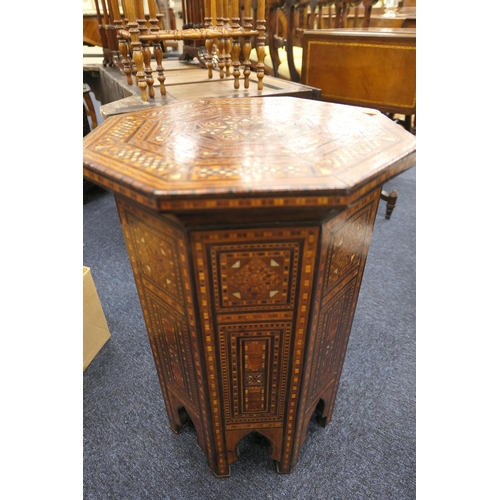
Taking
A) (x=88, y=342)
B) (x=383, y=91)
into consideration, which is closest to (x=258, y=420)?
(x=88, y=342)

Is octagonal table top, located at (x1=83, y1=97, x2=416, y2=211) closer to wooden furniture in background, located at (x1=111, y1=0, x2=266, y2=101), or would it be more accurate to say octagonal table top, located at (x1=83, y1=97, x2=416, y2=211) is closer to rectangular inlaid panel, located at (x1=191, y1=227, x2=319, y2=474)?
rectangular inlaid panel, located at (x1=191, y1=227, x2=319, y2=474)

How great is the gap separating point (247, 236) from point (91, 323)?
42.1 inches

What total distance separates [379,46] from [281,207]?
1870mm

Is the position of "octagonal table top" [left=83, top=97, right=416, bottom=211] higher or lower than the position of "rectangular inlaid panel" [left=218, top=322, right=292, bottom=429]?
higher

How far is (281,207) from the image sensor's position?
1.88 ft

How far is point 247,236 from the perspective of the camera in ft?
2.16

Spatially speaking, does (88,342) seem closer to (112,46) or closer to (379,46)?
(112,46)

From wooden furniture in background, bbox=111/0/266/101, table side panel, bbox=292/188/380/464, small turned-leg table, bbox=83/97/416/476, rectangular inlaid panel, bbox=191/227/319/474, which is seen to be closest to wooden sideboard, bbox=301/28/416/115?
wooden furniture in background, bbox=111/0/266/101

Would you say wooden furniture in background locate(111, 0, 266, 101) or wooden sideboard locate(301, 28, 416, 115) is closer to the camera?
wooden furniture in background locate(111, 0, 266, 101)

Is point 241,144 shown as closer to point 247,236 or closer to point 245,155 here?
point 245,155

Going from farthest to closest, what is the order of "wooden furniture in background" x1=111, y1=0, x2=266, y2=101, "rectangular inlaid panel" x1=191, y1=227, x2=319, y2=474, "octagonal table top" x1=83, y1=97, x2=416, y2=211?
"wooden furniture in background" x1=111, y1=0, x2=266, y2=101
"rectangular inlaid panel" x1=191, y1=227, x2=319, y2=474
"octagonal table top" x1=83, y1=97, x2=416, y2=211

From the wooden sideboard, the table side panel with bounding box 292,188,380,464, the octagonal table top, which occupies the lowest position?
the table side panel with bounding box 292,188,380,464

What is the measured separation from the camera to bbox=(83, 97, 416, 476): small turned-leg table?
0.59 m

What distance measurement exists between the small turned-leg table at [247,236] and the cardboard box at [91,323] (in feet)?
1.75
